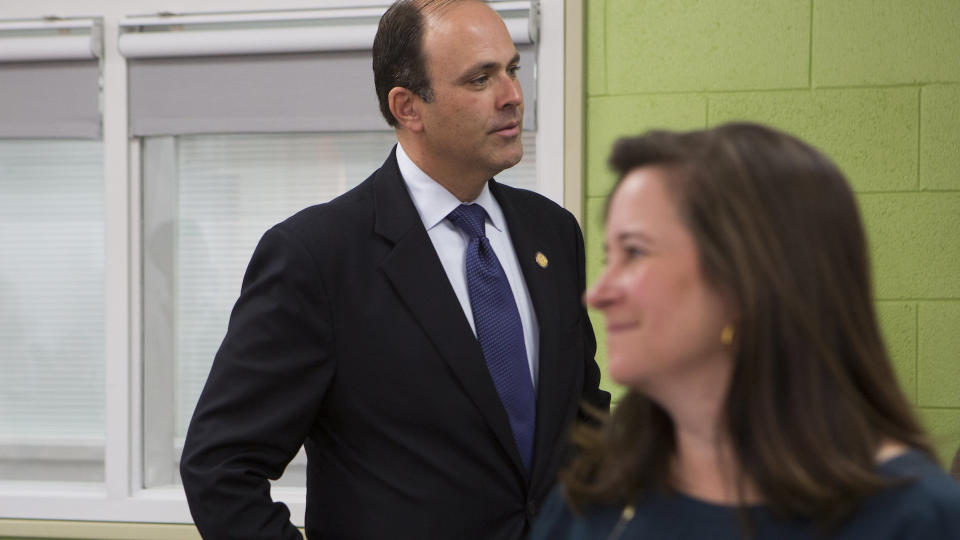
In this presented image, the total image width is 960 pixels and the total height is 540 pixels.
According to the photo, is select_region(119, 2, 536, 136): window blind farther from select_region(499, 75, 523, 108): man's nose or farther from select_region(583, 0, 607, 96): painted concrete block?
select_region(499, 75, 523, 108): man's nose

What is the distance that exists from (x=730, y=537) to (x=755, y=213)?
253 millimetres

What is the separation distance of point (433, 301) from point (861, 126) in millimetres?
1320

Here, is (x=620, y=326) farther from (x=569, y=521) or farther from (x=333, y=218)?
(x=333, y=218)

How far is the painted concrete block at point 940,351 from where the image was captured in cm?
234

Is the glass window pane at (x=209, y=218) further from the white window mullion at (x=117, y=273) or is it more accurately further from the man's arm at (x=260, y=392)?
the man's arm at (x=260, y=392)

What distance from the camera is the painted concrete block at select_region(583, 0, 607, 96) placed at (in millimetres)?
2461

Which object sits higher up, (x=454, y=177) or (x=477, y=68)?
(x=477, y=68)

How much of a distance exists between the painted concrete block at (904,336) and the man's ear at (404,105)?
1285 millimetres

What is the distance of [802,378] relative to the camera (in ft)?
2.59

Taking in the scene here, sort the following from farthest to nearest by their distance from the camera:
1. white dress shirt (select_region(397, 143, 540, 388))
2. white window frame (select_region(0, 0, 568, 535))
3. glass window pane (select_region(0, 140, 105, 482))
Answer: glass window pane (select_region(0, 140, 105, 482)), white window frame (select_region(0, 0, 568, 535)), white dress shirt (select_region(397, 143, 540, 388))

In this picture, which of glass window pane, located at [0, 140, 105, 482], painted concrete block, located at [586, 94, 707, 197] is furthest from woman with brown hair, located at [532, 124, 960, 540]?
glass window pane, located at [0, 140, 105, 482]

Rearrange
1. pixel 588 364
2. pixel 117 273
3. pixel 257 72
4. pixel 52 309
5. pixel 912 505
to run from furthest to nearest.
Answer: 1. pixel 52 309
2. pixel 117 273
3. pixel 257 72
4. pixel 588 364
5. pixel 912 505

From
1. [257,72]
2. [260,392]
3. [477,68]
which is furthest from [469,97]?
[257,72]

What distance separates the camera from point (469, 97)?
1.59 m
